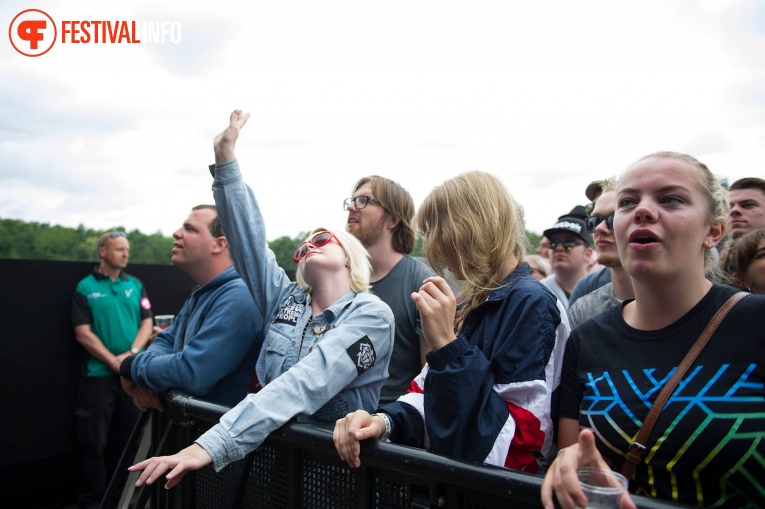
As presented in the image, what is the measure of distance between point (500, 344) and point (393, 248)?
1730 mm

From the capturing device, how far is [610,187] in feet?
9.48

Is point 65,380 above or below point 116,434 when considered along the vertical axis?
above

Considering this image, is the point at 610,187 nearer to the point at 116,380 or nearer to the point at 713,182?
the point at 713,182

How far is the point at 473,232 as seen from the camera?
73.0 inches

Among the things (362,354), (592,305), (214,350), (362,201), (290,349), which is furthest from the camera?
(362,201)

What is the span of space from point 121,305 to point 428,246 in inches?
165

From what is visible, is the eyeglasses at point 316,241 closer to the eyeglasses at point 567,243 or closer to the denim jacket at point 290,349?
the denim jacket at point 290,349

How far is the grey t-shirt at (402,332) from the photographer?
2879 millimetres

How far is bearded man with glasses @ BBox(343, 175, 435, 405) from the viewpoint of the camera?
296 centimetres

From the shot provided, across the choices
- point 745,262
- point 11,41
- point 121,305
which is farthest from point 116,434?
point 745,262

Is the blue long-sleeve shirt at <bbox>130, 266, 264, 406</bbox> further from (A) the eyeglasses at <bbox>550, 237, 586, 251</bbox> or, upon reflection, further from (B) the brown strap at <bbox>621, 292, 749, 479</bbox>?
(A) the eyeglasses at <bbox>550, 237, 586, 251</bbox>

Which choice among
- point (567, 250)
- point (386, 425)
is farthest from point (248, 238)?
point (567, 250)

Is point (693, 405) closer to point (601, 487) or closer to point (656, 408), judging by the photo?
point (656, 408)

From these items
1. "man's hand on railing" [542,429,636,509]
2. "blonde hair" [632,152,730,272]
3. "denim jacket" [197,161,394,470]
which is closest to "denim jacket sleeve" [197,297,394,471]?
"denim jacket" [197,161,394,470]
